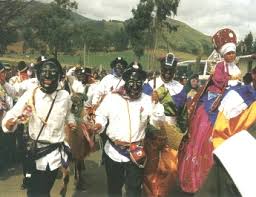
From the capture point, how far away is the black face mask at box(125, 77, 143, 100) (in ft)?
23.3

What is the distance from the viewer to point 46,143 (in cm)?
663

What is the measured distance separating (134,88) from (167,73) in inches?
59.2

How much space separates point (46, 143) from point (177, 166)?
2141 millimetres

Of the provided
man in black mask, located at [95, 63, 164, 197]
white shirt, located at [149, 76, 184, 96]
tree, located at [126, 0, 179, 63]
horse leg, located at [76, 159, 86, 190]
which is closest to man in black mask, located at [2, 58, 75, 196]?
man in black mask, located at [95, 63, 164, 197]

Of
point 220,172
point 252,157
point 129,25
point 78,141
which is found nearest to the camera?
point 252,157

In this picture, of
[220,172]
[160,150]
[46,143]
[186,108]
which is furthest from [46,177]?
[220,172]

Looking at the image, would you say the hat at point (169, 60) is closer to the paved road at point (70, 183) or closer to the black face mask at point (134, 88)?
the black face mask at point (134, 88)

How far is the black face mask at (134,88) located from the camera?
7098 mm

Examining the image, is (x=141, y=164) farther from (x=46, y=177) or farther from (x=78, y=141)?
(x=78, y=141)

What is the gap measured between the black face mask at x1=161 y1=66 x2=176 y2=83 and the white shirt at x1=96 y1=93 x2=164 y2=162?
138cm

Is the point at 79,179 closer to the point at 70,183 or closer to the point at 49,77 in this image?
the point at 70,183

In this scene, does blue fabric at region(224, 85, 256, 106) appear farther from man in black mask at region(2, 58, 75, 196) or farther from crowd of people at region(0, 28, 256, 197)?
man in black mask at region(2, 58, 75, 196)

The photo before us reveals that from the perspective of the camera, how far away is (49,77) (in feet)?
22.0

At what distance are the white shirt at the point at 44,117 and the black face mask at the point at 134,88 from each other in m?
0.81
